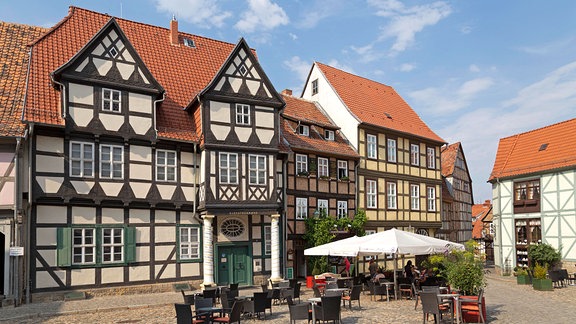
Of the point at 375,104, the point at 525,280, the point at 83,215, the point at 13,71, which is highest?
the point at 375,104

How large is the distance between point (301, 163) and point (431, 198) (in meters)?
12.1

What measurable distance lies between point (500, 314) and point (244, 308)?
740 centimetres

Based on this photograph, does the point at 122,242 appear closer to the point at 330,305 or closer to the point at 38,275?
the point at 38,275

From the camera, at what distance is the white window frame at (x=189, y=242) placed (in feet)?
72.3

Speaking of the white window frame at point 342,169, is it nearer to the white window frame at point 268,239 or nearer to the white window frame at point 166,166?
the white window frame at point 268,239

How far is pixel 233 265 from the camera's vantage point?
918 inches

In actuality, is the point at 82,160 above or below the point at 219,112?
below

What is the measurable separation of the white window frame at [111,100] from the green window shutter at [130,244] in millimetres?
4682

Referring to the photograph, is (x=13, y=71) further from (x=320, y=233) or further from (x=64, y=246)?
(x=320, y=233)

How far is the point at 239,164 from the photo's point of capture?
22.5 m

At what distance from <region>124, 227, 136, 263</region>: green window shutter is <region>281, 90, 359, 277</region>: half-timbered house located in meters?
7.79

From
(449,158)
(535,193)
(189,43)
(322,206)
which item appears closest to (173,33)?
(189,43)

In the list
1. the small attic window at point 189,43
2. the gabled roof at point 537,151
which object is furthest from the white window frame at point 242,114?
the gabled roof at point 537,151

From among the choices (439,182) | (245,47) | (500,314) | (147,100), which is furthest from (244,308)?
(439,182)
